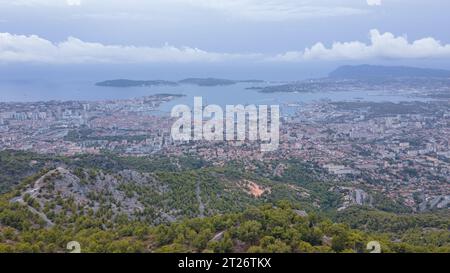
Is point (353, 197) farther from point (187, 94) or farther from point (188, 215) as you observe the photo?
point (187, 94)

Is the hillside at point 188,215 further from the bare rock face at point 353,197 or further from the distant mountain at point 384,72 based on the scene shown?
the distant mountain at point 384,72

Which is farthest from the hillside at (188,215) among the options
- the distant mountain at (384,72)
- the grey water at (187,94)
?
the distant mountain at (384,72)

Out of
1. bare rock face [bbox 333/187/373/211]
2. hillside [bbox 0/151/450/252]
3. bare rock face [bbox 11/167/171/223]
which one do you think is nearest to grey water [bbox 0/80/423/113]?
bare rock face [bbox 333/187/373/211]

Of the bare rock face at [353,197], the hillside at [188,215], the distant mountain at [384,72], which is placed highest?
the distant mountain at [384,72]

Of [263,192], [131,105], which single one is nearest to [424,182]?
[263,192]

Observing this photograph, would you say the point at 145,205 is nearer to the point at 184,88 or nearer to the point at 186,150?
the point at 186,150

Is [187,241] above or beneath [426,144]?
above
